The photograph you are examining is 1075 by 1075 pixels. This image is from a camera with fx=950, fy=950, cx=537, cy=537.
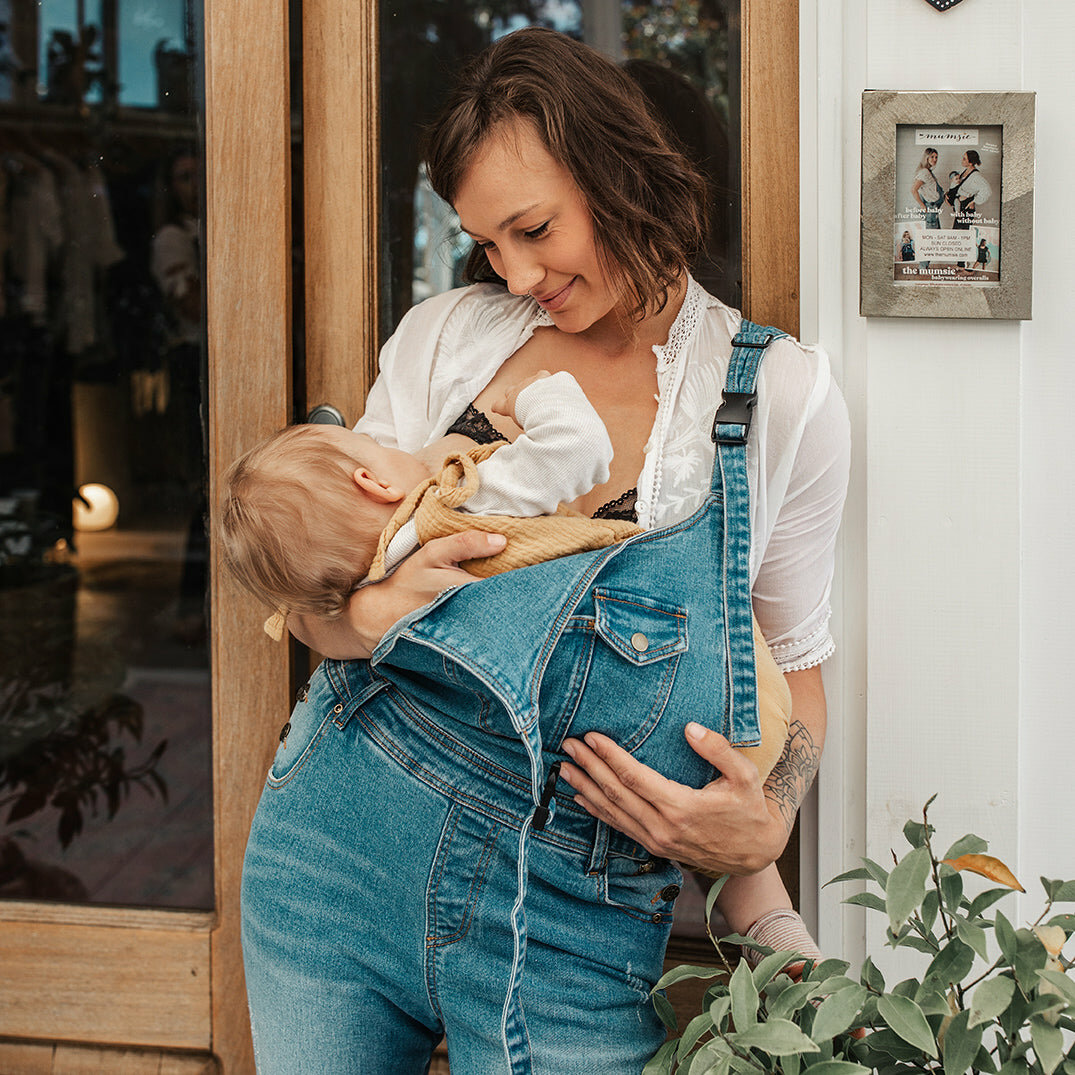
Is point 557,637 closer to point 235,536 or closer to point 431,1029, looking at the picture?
point 235,536

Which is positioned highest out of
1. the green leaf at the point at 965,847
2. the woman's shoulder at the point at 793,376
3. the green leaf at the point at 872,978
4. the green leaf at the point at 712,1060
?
the woman's shoulder at the point at 793,376

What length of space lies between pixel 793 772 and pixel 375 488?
64cm

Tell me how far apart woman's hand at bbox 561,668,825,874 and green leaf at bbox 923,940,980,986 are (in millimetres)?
248

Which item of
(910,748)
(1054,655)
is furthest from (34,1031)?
(1054,655)

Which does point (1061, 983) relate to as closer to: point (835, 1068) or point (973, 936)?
point (973, 936)

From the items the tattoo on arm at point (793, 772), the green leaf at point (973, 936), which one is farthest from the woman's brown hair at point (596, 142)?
→ the green leaf at point (973, 936)

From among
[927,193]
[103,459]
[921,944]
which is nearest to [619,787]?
[921,944]

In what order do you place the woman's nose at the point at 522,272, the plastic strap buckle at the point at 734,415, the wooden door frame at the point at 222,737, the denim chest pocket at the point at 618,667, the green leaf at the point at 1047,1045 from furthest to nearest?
the wooden door frame at the point at 222,737 → the woman's nose at the point at 522,272 → the plastic strap buckle at the point at 734,415 → the denim chest pocket at the point at 618,667 → the green leaf at the point at 1047,1045

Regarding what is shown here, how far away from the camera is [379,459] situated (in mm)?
1172

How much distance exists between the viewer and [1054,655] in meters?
1.31

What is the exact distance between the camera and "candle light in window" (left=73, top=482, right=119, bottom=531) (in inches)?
78.2

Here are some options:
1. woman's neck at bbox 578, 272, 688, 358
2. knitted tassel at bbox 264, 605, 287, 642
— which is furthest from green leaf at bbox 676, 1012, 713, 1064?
woman's neck at bbox 578, 272, 688, 358

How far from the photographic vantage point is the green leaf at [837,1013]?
2.76 feet

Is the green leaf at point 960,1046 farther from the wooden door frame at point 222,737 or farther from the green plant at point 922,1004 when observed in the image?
the wooden door frame at point 222,737
